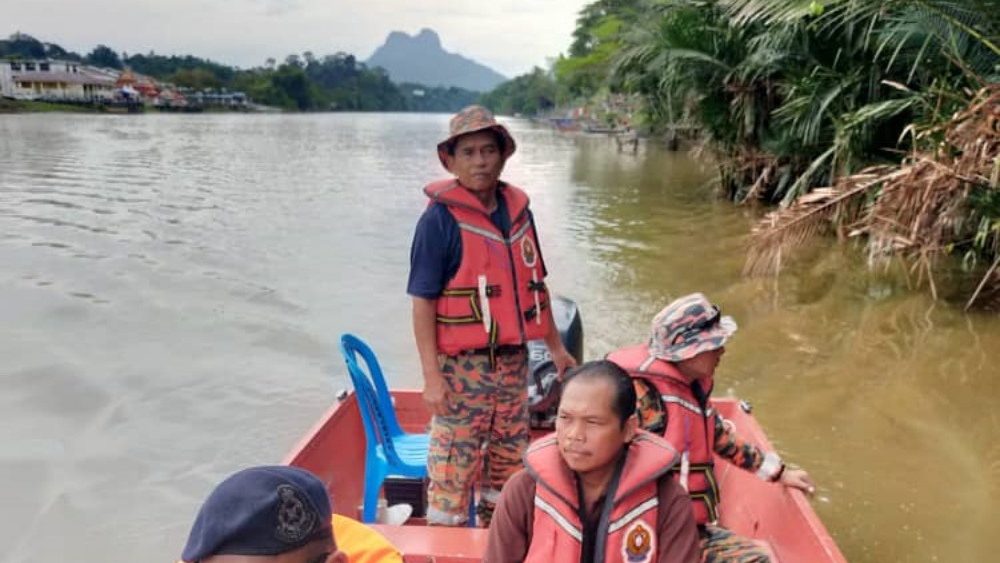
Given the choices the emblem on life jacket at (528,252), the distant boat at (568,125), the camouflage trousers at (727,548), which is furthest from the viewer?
the distant boat at (568,125)

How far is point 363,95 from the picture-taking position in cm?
14150

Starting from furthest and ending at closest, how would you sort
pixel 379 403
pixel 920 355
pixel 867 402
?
Answer: 1. pixel 920 355
2. pixel 867 402
3. pixel 379 403

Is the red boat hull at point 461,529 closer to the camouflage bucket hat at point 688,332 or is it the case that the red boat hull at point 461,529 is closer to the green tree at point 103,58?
the camouflage bucket hat at point 688,332

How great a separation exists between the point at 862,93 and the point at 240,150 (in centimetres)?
2482

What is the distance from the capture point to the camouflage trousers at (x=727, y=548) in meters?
2.09

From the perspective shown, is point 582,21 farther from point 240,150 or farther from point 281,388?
point 281,388

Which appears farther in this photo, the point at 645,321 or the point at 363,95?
the point at 363,95

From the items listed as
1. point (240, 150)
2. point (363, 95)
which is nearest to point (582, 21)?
point (240, 150)

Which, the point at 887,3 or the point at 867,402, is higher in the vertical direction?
the point at 887,3

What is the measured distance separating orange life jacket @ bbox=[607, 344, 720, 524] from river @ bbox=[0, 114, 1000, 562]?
5.84 feet

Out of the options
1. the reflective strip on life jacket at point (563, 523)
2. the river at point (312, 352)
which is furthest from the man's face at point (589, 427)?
the river at point (312, 352)

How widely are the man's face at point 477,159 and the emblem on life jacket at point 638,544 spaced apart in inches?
46.3

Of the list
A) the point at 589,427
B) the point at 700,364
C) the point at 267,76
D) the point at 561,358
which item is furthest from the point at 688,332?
the point at 267,76

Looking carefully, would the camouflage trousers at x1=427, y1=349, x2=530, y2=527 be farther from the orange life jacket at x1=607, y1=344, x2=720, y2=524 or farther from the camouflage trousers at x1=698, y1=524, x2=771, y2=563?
the camouflage trousers at x1=698, y1=524, x2=771, y2=563
